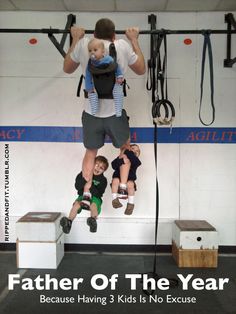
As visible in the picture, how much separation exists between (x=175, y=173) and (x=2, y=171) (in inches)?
90.7

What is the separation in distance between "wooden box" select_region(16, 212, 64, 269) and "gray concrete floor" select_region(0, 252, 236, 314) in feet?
0.32

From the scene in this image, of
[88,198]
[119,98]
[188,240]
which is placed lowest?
[188,240]

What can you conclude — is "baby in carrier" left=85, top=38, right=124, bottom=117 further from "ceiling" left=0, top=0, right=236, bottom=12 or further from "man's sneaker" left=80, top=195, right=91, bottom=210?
"ceiling" left=0, top=0, right=236, bottom=12

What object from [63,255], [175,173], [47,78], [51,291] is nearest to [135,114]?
[175,173]

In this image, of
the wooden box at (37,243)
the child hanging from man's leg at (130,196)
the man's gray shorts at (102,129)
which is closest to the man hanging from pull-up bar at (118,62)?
the man's gray shorts at (102,129)

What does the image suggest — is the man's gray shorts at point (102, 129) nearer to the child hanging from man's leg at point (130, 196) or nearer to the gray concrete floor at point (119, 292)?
the child hanging from man's leg at point (130, 196)

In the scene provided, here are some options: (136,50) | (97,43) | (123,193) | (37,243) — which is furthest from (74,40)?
(37,243)

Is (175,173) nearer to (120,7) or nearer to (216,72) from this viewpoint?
(216,72)

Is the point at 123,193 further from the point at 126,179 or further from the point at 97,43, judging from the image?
the point at 97,43

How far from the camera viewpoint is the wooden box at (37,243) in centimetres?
419

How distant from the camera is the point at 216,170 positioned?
4.68 metres

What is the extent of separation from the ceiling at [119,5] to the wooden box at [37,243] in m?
2.63

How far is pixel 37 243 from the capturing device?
13.8 feet

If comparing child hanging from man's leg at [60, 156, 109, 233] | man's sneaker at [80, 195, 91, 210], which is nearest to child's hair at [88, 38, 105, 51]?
child hanging from man's leg at [60, 156, 109, 233]
